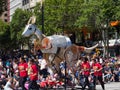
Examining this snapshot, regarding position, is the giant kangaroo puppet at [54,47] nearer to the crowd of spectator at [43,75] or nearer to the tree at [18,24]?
the crowd of spectator at [43,75]

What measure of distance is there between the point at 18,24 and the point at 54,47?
52.6m

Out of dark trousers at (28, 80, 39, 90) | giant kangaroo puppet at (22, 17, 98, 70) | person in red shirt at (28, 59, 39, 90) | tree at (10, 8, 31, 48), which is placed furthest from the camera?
tree at (10, 8, 31, 48)

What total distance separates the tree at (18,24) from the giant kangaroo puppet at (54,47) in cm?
4750

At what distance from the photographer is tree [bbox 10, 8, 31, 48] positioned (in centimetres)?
7003

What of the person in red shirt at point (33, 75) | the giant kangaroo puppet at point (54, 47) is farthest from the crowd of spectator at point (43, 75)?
the giant kangaroo puppet at point (54, 47)

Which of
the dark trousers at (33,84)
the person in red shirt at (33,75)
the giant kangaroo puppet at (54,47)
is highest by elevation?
the giant kangaroo puppet at (54,47)

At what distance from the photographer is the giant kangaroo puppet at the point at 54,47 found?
20.1m

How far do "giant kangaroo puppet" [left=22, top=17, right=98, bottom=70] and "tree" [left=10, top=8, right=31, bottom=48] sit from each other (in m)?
47.5

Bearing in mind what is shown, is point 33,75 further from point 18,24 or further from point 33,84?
point 18,24

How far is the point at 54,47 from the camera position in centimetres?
2030

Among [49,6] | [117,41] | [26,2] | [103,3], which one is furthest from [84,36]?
[26,2]

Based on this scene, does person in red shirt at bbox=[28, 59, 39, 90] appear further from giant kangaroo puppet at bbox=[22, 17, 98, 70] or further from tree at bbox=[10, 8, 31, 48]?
tree at bbox=[10, 8, 31, 48]

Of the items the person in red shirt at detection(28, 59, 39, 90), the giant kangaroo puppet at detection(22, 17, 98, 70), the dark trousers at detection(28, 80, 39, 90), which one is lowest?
the dark trousers at detection(28, 80, 39, 90)

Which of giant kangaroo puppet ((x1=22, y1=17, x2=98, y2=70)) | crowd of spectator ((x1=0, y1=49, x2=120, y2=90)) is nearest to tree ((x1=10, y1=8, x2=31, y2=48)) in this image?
crowd of spectator ((x1=0, y1=49, x2=120, y2=90))
